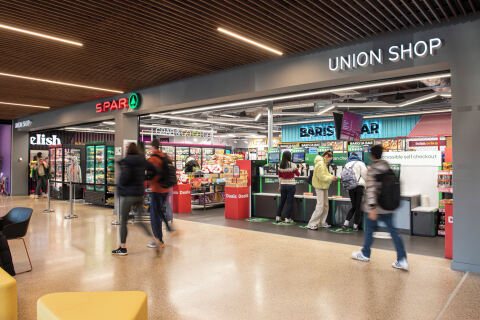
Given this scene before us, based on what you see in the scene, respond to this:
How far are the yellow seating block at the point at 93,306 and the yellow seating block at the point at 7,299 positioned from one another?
440mm

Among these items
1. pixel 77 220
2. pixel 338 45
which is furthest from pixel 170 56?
pixel 77 220

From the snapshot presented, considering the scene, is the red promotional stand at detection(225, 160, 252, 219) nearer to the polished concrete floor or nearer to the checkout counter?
the checkout counter

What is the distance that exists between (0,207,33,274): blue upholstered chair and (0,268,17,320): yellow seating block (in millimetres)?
1973

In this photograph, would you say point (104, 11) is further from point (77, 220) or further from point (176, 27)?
point (77, 220)

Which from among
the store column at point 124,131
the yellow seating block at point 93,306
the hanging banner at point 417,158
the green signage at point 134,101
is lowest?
the yellow seating block at point 93,306

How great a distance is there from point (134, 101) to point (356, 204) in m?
6.10

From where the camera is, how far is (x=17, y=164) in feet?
50.9

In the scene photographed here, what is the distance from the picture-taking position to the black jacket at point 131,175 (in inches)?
201

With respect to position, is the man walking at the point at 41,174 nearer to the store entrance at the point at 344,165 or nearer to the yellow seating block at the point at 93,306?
the store entrance at the point at 344,165

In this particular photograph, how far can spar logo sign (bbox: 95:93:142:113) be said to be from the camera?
9.26 metres

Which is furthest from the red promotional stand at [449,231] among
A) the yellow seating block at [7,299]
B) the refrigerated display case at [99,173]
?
the refrigerated display case at [99,173]

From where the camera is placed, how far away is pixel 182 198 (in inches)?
390

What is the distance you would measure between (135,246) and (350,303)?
3752mm

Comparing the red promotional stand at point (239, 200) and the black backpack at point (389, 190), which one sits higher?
the black backpack at point (389, 190)
